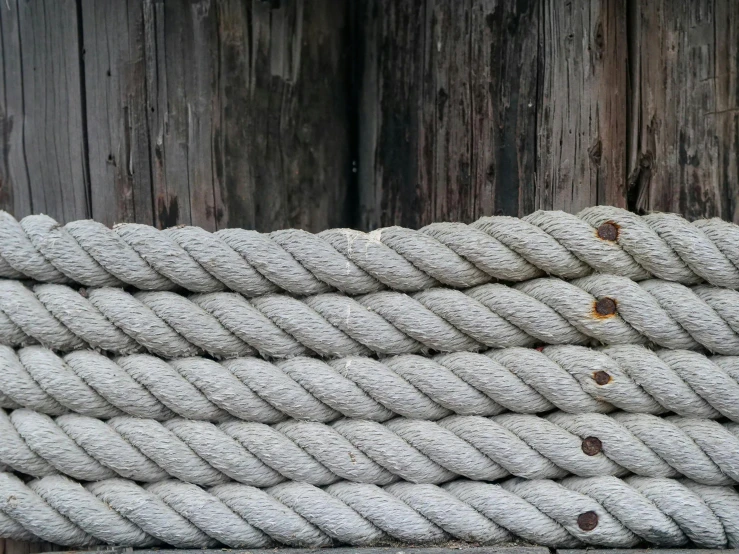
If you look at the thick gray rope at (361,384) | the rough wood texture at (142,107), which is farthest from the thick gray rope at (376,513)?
the rough wood texture at (142,107)

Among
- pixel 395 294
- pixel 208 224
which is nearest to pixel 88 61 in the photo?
pixel 208 224

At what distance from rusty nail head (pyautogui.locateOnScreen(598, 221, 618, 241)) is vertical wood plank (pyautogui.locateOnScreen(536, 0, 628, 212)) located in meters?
0.16

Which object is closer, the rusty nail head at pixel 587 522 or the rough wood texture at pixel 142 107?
the rusty nail head at pixel 587 522

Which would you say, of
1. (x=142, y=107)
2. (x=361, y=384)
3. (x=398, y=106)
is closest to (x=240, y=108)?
(x=142, y=107)

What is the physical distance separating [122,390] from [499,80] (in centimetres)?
102

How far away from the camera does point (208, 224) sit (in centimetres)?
159

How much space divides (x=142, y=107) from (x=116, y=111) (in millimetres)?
58

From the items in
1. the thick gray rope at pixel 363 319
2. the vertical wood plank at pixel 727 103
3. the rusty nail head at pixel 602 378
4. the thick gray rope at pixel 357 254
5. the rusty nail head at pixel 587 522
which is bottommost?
the rusty nail head at pixel 587 522

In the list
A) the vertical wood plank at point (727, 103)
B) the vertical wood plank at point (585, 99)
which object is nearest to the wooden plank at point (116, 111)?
the vertical wood plank at point (585, 99)

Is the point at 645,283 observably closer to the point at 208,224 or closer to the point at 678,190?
the point at 678,190

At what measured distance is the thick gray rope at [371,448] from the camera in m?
1.34

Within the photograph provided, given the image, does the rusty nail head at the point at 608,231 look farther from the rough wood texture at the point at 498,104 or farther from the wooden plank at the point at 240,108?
the wooden plank at the point at 240,108

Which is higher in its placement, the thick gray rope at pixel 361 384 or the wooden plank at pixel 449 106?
the wooden plank at pixel 449 106

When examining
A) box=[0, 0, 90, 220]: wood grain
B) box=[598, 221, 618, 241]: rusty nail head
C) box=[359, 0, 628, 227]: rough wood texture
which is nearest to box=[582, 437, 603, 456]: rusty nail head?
box=[598, 221, 618, 241]: rusty nail head
